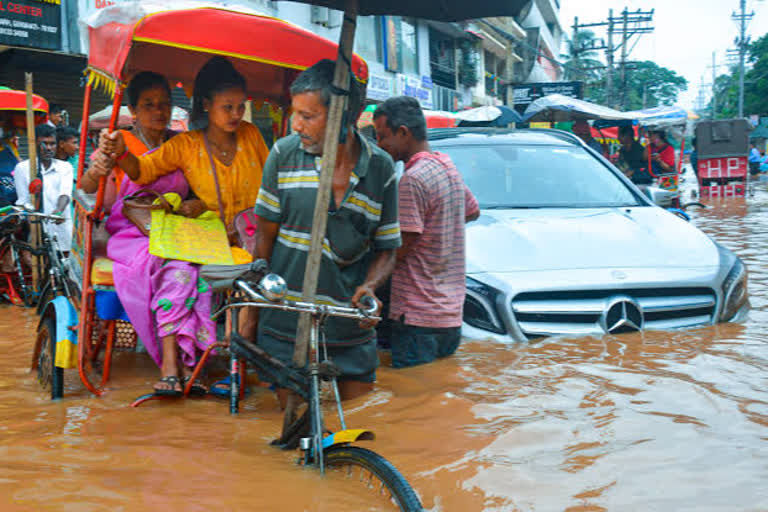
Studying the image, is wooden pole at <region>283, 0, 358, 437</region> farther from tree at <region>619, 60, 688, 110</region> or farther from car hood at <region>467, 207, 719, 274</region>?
tree at <region>619, 60, 688, 110</region>

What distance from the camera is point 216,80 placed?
3980 mm

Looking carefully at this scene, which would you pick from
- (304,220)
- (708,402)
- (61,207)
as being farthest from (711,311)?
(61,207)

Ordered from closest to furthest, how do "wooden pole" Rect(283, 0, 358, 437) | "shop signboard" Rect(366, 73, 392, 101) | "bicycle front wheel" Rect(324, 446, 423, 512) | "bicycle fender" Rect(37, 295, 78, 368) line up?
1. "bicycle front wheel" Rect(324, 446, 423, 512)
2. "wooden pole" Rect(283, 0, 358, 437)
3. "bicycle fender" Rect(37, 295, 78, 368)
4. "shop signboard" Rect(366, 73, 392, 101)

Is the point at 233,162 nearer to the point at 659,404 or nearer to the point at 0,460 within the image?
the point at 0,460

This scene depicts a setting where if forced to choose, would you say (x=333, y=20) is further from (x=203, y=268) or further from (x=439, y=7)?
(x=439, y=7)

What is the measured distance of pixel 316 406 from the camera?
2.58 meters

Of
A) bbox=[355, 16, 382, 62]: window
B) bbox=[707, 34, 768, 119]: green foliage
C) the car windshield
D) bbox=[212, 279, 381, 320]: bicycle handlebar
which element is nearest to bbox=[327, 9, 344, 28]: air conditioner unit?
bbox=[355, 16, 382, 62]: window

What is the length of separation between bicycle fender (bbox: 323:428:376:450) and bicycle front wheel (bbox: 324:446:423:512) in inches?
1.1

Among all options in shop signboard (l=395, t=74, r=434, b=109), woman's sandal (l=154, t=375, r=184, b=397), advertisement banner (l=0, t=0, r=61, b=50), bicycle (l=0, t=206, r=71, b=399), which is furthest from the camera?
shop signboard (l=395, t=74, r=434, b=109)

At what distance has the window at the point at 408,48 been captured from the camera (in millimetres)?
26469

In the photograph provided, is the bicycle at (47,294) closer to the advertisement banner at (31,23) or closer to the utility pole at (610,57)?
the advertisement banner at (31,23)

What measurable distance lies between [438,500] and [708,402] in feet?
5.42

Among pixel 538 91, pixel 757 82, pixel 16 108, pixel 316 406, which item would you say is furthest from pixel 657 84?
pixel 316 406

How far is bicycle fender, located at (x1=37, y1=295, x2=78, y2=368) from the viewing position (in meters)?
4.01
